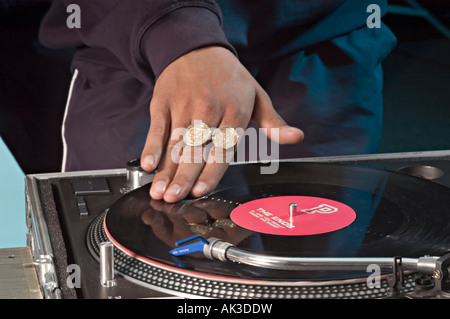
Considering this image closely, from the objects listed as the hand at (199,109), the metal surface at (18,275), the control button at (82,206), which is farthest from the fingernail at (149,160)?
the metal surface at (18,275)

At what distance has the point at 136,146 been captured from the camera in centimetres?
186

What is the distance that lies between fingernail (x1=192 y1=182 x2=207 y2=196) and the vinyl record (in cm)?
1

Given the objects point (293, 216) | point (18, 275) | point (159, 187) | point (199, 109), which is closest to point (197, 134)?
point (199, 109)

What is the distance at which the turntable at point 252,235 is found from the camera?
2.76ft

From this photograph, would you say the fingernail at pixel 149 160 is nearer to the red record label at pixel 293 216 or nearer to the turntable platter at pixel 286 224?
the turntable platter at pixel 286 224

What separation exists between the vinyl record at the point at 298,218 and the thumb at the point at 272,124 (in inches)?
2.4

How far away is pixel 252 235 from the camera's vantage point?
0.99m

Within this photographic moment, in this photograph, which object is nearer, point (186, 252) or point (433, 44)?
point (186, 252)

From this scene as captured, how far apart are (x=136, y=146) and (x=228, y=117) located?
595mm

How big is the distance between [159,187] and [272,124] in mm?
282

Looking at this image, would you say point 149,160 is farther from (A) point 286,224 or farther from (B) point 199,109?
(A) point 286,224
